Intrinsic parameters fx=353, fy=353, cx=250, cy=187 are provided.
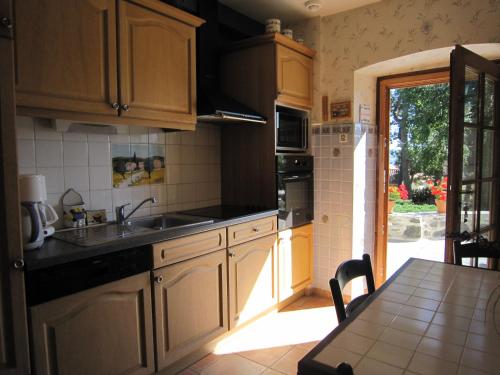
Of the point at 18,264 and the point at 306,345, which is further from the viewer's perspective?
the point at 306,345

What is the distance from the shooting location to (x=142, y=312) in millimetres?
1774

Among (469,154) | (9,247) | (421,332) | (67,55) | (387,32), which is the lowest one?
(421,332)

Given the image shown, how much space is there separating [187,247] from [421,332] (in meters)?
1.30

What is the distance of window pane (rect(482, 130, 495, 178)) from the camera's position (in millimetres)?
2457

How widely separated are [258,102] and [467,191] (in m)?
1.60

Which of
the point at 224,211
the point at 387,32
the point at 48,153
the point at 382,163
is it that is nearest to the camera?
the point at 48,153

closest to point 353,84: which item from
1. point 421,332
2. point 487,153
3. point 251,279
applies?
point 487,153

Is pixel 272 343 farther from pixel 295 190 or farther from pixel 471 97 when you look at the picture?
pixel 471 97

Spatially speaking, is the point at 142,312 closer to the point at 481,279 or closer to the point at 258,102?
the point at 481,279

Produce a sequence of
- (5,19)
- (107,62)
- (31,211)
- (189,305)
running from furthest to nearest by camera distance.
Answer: (189,305), (107,62), (31,211), (5,19)

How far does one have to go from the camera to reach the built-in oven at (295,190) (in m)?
2.75

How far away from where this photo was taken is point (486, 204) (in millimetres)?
2525

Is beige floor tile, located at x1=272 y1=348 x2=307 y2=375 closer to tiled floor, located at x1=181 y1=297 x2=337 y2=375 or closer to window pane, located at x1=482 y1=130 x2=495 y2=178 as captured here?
tiled floor, located at x1=181 y1=297 x2=337 y2=375

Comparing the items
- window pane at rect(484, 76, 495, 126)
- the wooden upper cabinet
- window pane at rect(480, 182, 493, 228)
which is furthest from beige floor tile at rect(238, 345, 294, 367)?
window pane at rect(484, 76, 495, 126)
